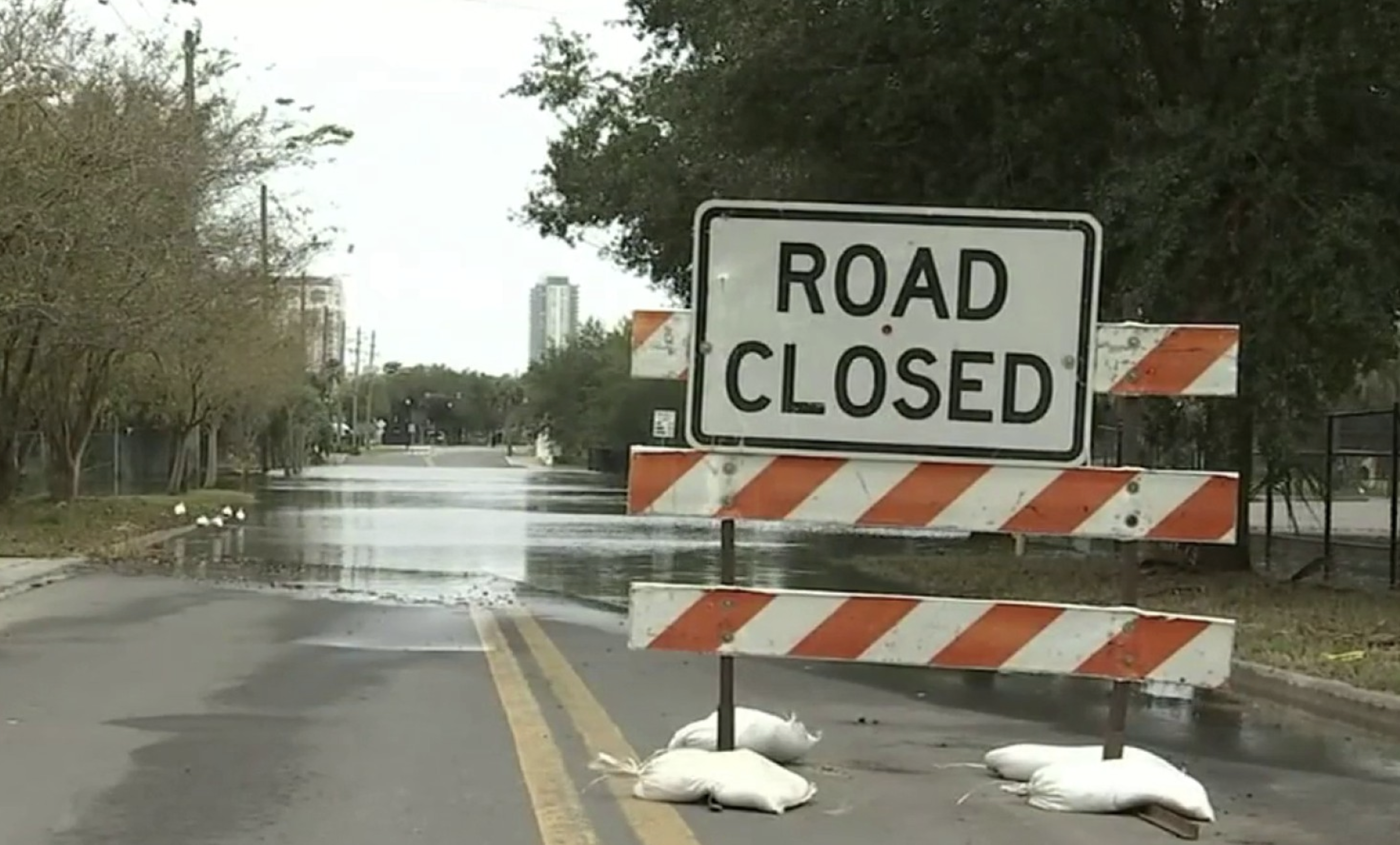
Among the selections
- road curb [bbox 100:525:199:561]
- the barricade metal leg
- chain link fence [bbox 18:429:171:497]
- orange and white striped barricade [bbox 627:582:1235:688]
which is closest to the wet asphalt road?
the barricade metal leg

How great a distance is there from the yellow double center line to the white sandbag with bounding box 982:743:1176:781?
175cm

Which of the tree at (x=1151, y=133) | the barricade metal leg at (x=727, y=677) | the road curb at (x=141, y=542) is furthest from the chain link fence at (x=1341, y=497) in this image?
the road curb at (x=141, y=542)

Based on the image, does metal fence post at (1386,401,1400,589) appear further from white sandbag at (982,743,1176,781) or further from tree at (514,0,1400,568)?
white sandbag at (982,743,1176,781)

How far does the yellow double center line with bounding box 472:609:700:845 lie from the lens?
705cm

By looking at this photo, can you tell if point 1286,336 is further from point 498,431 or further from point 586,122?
point 498,431

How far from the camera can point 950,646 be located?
734 centimetres

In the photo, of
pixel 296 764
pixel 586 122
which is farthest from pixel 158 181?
pixel 296 764

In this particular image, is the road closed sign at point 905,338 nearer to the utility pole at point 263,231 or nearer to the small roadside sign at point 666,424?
the utility pole at point 263,231

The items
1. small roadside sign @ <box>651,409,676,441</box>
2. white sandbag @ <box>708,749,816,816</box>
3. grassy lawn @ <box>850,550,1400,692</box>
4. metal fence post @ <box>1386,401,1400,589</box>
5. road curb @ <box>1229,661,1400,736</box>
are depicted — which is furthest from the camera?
small roadside sign @ <box>651,409,676,441</box>

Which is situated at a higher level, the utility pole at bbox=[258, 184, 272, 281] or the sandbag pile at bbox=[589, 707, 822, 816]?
the utility pole at bbox=[258, 184, 272, 281]

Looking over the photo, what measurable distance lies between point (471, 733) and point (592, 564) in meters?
16.0

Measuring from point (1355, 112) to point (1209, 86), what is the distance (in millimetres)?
1839

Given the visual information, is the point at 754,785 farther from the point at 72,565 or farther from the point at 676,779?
the point at 72,565

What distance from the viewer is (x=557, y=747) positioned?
29.8ft
